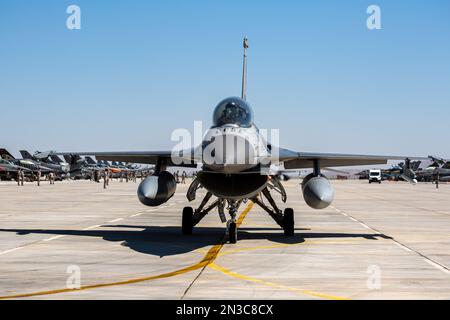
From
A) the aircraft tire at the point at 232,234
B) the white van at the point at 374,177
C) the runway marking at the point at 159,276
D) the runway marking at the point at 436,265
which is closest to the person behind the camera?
the runway marking at the point at 159,276

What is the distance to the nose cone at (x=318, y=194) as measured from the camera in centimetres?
1358

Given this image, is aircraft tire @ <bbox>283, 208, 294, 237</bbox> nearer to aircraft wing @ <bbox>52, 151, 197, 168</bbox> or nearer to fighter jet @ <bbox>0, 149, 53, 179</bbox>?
aircraft wing @ <bbox>52, 151, 197, 168</bbox>

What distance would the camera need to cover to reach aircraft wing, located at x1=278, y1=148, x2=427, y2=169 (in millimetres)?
14259

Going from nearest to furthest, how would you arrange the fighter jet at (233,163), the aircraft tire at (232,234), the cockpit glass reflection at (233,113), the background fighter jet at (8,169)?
the fighter jet at (233,163) < the cockpit glass reflection at (233,113) < the aircraft tire at (232,234) < the background fighter jet at (8,169)

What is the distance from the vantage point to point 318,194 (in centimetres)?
1366

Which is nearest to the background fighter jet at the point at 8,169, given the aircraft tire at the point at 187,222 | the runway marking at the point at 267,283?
the aircraft tire at the point at 187,222

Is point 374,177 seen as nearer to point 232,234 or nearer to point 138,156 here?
point 138,156

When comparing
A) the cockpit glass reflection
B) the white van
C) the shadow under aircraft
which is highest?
the cockpit glass reflection

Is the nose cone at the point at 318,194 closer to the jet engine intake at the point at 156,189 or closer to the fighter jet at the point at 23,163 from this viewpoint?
the jet engine intake at the point at 156,189

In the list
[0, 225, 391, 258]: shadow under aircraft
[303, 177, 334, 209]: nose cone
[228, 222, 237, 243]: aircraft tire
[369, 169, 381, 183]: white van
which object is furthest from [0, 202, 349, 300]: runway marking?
[369, 169, 381, 183]: white van

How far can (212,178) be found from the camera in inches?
478
